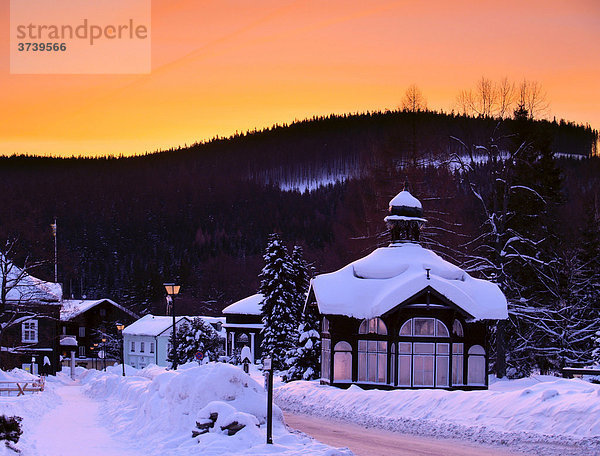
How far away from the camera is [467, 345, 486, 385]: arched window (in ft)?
122

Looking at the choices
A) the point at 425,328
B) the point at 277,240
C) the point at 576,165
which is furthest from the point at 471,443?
the point at 576,165

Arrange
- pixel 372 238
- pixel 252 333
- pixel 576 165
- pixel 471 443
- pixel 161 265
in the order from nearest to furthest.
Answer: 1. pixel 471 443
2. pixel 372 238
3. pixel 252 333
4. pixel 576 165
5. pixel 161 265

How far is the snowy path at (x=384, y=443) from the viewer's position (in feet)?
57.5

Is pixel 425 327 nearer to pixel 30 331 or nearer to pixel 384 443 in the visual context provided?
pixel 384 443

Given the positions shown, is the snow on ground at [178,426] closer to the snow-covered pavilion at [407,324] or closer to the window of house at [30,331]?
the snow-covered pavilion at [407,324]

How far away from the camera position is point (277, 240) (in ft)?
197

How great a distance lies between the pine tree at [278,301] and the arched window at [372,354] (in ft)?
70.5

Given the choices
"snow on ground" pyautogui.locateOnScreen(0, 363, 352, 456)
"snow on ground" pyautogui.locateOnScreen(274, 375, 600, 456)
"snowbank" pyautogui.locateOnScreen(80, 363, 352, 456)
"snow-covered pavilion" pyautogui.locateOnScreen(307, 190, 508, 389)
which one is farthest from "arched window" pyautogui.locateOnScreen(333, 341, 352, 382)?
"snowbank" pyautogui.locateOnScreen(80, 363, 352, 456)

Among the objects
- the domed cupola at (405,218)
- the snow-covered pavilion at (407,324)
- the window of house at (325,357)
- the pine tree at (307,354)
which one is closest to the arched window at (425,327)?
the snow-covered pavilion at (407,324)

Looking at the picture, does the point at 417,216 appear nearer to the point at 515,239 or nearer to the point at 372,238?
the point at 515,239

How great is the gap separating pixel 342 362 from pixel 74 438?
17.8 m

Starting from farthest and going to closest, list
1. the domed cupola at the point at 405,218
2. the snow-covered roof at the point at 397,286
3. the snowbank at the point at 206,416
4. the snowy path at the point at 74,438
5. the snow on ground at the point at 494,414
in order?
1. the domed cupola at the point at 405,218
2. the snow-covered roof at the point at 397,286
3. the snowy path at the point at 74,438
4. the snow on ground at the point at 494,414
5. the snowbank at the point at 206,416

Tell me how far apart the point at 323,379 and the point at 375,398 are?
42.2 feet

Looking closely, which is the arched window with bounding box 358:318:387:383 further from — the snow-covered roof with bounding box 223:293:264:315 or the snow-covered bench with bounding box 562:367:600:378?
the snow-covered roof with bounding box 223:293:264:315
